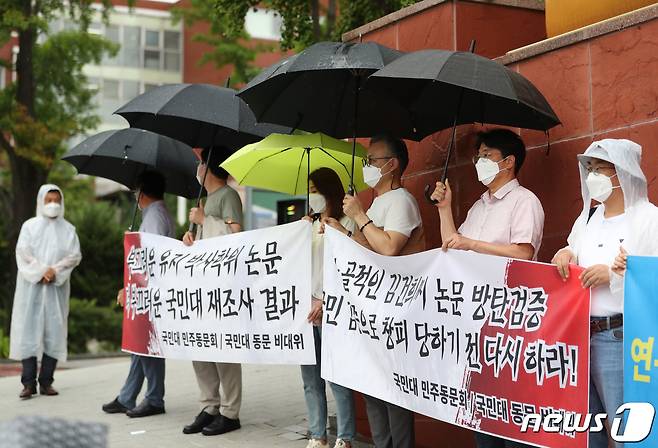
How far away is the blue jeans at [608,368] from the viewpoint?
4.15 m

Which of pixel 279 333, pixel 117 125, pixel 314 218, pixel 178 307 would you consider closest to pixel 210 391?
pixel 178 307

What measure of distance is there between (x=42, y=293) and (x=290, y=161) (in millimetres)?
3729

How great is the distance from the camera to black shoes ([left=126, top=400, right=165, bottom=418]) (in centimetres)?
789

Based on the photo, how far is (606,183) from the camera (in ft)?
14.0

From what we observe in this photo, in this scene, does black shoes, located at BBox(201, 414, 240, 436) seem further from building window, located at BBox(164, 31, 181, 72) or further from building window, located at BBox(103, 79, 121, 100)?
building window, located at BBox(164, 31, 181, 72)

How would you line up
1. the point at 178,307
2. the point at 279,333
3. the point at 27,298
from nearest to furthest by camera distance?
the point at 279,333, the point at 178,307, the point at 27,298

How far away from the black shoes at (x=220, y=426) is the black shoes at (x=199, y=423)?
0.06 metres

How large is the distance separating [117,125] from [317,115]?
109 ft

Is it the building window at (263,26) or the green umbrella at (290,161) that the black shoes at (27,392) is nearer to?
the green umbrella at (290,161)

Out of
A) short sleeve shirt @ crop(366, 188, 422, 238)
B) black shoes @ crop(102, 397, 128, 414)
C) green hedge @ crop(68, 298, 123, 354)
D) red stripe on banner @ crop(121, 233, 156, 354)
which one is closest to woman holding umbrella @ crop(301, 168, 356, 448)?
short sleeve shirt @ crop(366, 188, 422, 238)

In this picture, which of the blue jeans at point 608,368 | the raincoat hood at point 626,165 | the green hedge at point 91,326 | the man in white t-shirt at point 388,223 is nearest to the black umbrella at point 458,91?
the man in white t-shirt at point 388,223

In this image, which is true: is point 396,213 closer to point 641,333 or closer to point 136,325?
point 641,333

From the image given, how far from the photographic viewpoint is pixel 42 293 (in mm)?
9195

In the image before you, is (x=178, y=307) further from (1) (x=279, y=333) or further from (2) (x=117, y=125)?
(2) (x=117, y=125)
